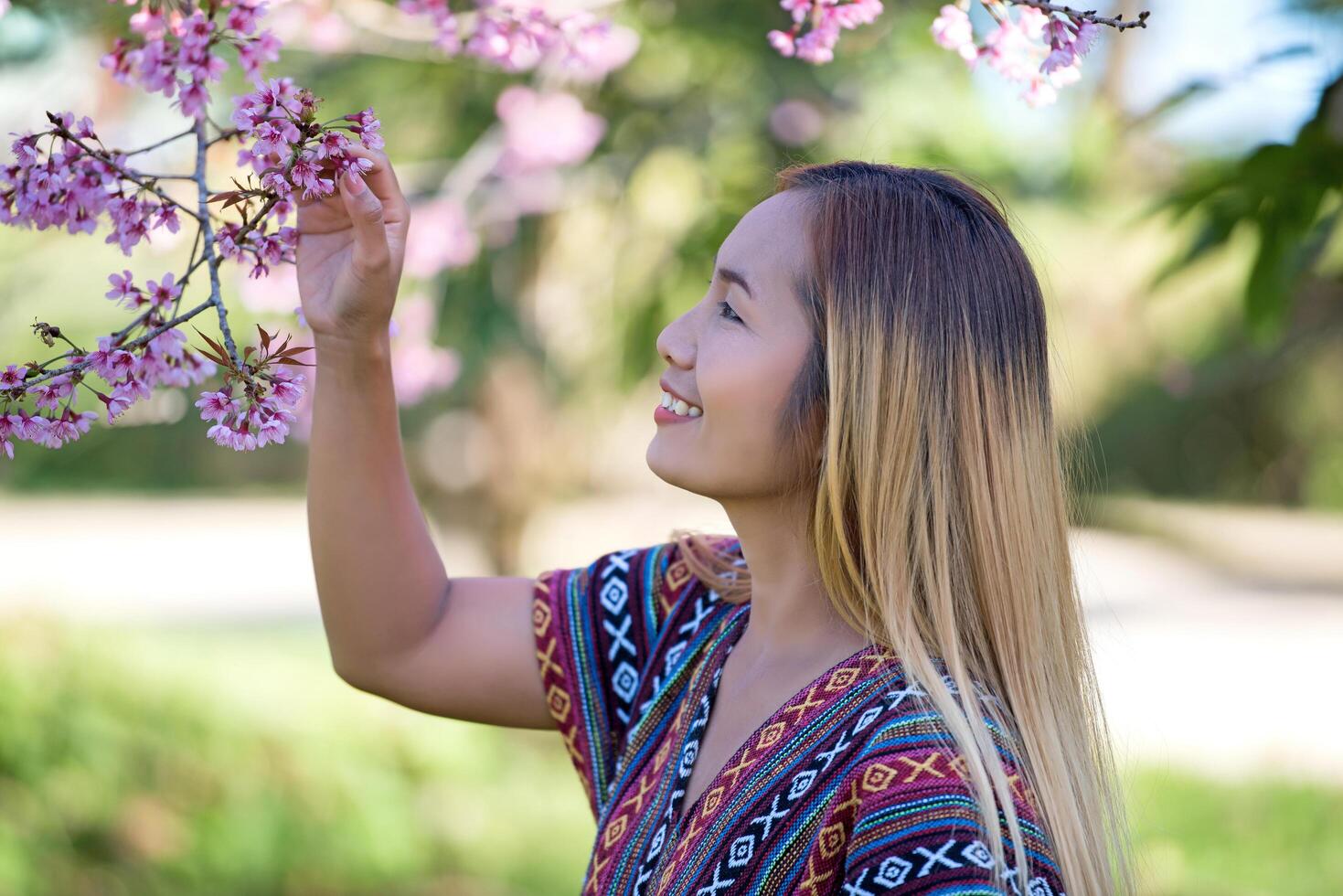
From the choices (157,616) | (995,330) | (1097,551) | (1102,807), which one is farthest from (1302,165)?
(1097,551)

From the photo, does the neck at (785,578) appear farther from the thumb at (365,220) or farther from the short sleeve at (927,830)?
the thumb at (365,220)

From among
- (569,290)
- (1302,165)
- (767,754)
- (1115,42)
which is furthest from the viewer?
(1115,42)

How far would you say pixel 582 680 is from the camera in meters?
1.67

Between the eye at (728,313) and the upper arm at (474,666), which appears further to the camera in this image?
the upper arm at (474,666)

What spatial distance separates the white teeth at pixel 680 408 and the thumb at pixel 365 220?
35cm

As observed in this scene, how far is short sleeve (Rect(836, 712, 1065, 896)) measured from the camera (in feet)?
3.64

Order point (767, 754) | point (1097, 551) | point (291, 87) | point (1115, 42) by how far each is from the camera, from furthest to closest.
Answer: point (1097, 551) → point (1115, 42) → point (767, 754) → point (291, 87)

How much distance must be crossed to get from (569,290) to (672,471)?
132 inches

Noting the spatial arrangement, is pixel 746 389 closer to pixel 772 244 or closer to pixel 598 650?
pixel 772 244

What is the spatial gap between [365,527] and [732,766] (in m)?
0.54

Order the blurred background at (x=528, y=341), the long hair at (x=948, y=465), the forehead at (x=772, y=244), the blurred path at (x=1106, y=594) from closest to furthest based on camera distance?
the long hair at (x=948, y=465) < the forehead at (x=772, y=244) < the blurred background at (x=528, y=341) < the blurred path at (x=1106, y=594)

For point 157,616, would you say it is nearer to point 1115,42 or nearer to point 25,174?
point 1115,42

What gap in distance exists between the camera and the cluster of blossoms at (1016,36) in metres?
1.29

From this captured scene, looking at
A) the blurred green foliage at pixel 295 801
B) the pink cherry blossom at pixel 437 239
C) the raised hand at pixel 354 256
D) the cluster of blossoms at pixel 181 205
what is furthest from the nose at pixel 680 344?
the blurred green foliage at pixel 295 801
